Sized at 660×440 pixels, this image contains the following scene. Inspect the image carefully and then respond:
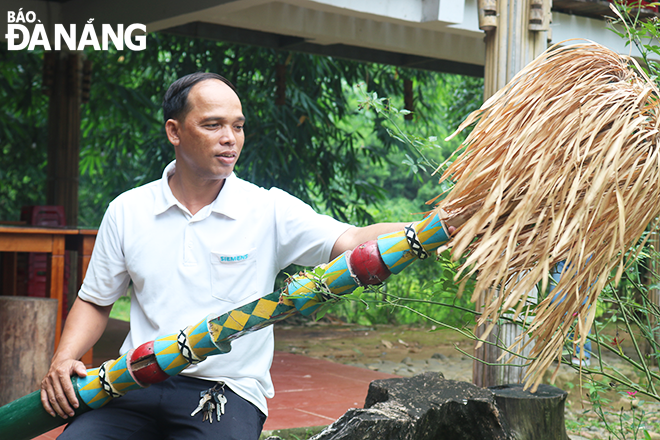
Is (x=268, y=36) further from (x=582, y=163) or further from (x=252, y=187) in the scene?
(x=582, y=163)

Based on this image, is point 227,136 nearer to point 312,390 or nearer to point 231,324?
point 231,324

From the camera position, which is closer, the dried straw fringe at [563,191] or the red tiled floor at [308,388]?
the dried straw fringe at [563,191]

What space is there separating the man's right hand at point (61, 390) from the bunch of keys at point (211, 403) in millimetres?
300

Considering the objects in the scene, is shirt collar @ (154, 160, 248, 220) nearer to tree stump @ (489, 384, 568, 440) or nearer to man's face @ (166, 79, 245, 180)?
man's face @ (166, 79, 245, 180)

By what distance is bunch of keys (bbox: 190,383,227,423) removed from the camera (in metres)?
1.69

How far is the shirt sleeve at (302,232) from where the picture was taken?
178 cm

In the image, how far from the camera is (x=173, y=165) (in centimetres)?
200

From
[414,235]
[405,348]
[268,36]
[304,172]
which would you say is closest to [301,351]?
[405,348]

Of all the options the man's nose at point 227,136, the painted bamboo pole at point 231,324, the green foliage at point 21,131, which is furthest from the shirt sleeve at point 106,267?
the green foliage at point 21,131

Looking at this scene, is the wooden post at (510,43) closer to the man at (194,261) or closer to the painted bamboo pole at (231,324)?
the man at (194,261)

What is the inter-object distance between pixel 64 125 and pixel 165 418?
4.67 metres

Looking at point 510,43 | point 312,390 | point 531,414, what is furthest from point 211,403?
point 312,390

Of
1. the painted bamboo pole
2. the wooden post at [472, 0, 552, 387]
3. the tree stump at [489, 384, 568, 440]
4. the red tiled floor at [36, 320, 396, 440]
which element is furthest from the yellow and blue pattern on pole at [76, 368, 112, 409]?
the wooden post at [472, 0, 552, 387]

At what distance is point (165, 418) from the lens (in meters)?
1.74
